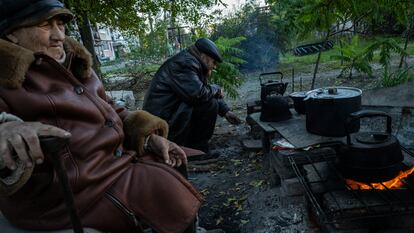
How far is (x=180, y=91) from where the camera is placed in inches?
187

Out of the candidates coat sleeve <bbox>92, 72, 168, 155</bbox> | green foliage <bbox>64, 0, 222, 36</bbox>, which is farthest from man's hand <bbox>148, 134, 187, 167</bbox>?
green foliage <bbox>64, 0, 222, 36</bbox>

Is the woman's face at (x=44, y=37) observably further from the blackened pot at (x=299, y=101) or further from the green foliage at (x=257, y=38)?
the green foliage at (x=257, y=38)

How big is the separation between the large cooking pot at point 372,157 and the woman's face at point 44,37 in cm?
198

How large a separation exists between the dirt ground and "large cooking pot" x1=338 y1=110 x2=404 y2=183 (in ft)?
2.44

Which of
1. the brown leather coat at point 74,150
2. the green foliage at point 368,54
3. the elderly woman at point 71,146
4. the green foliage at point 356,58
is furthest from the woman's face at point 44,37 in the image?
the green foliage at point 356,58

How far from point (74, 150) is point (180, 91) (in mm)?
3040

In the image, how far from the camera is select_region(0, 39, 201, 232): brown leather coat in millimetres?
1655

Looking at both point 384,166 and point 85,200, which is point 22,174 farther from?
point 384,166

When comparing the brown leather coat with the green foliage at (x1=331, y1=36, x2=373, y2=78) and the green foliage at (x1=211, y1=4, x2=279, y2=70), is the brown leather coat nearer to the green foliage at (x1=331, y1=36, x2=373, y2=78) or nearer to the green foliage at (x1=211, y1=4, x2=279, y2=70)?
the green foliage at (x1=331, y1=36, x2=373, y2=78)

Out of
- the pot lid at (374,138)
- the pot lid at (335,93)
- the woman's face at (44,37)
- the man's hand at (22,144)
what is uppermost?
the woman's face at (44,37)

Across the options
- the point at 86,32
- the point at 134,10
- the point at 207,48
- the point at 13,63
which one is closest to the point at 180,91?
the point at 207,48

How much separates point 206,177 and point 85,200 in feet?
9.22

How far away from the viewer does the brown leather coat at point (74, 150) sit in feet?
5.43

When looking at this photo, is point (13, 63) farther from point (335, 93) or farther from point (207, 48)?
point (207, 48)
